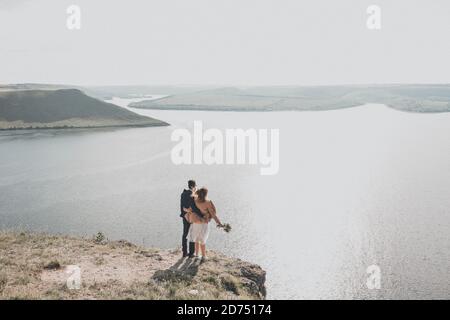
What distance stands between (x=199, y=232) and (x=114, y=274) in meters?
4.15

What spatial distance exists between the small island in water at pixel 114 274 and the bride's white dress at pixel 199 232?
134 centimetres

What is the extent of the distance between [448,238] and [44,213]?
43.5 metres

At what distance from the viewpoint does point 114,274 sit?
20.0m

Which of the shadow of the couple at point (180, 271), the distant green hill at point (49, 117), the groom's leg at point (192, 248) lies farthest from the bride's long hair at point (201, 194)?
the distant green hill at point (49, 117)

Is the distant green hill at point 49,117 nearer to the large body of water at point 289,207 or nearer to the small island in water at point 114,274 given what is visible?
the large body of water at point 289,207

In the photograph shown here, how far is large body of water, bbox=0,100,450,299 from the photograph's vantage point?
36812 mm

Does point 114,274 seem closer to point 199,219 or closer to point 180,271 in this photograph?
point 180,271

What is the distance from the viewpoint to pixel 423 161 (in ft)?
313

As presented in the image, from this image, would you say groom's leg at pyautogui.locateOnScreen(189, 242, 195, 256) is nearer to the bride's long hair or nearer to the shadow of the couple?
the shadow of the couple

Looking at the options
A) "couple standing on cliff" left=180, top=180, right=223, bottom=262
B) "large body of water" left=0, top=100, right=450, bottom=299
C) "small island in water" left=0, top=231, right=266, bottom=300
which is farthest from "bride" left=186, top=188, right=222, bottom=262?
"large body of water" left=0, top=100, right=450, bottom=299

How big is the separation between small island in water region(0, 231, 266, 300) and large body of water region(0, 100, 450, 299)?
1261 cm

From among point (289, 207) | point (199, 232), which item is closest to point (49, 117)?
point (289, 207)
